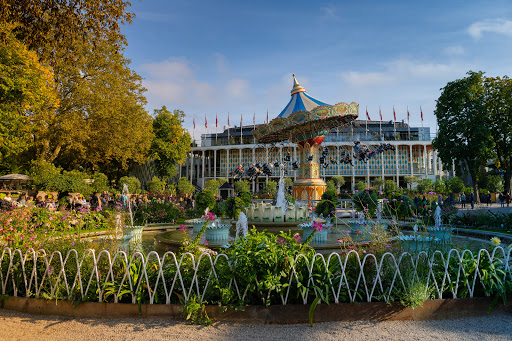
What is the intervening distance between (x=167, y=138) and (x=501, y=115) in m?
34.3

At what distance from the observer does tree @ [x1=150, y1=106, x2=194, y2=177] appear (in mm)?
43125

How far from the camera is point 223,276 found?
4.41 m

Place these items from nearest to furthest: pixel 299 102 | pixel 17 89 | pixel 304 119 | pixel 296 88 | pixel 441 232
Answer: pixel 441 232
pixel 17 89
pixel 304 119
pixel 299 102
pixel 296 88

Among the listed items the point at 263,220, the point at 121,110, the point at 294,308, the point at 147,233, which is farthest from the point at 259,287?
the point at 121,110

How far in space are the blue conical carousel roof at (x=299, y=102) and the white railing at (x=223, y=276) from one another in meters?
20.2

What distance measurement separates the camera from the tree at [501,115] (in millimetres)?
27609

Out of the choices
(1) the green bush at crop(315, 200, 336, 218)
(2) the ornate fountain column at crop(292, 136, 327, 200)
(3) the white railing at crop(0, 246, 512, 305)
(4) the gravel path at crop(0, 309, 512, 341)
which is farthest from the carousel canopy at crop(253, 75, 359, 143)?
(4) the gravel path at crop(0, 309, 512, 341)

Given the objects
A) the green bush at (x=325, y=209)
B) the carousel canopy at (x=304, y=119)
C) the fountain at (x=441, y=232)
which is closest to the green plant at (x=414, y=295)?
the fountain at (x=441, y=232)

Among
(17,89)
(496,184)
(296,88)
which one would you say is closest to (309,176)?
(296,88)

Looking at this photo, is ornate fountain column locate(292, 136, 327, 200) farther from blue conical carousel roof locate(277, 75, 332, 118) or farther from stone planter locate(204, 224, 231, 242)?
stone planter locate(204, 224, 231, 242)

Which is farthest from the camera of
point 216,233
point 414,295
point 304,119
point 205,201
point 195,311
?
point 304,119

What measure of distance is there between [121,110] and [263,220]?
1849 centimetres

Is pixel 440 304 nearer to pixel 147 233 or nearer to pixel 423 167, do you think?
pixel 147 233

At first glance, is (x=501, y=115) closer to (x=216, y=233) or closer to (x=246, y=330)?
(x=216, y=233)
